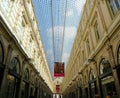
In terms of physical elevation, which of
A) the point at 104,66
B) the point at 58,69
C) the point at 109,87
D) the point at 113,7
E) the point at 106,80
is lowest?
the point at 109,87

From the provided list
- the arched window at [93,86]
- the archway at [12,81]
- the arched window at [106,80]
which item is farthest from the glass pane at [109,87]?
the archway at [12,81]

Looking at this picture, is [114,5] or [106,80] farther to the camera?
[106,80]

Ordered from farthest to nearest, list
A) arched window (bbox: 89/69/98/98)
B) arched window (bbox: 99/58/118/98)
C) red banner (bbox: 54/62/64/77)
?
red banner (bbox: 54/62/64/77) → arched window (bbox: 89/69/98/98) → arched window (bbox: 99/58/118/98)

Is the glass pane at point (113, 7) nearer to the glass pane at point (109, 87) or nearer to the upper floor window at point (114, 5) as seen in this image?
the upper floor window at point (114, 5)

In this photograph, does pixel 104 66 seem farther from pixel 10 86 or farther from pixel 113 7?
pixel 10 86

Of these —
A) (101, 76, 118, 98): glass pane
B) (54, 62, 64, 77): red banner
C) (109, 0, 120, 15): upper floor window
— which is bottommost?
(101, 76, 118, 98): glass pane

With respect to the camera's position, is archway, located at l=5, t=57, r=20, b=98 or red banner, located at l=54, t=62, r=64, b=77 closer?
archway, located at l=5, t=57, r=20, b=98

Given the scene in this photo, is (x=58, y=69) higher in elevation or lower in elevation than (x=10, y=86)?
higher

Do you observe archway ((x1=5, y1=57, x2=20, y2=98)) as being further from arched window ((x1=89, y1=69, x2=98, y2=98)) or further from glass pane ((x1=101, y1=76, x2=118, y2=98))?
arched window ((x1=89, y1=69, x2=98, y2=98))

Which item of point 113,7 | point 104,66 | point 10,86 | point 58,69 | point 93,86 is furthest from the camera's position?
point 58,69

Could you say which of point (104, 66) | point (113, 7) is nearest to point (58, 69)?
point (104, 66)

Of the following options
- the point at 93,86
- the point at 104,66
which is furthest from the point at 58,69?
the point at 104,66

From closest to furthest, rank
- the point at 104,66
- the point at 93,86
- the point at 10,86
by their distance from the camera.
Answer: the point at 10,86 < the point at 104,66 < the point at 93,86

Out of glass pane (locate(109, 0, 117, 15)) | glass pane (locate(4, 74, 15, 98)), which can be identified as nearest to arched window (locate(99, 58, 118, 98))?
glass pane (locate(109, 0, 117, 15))
